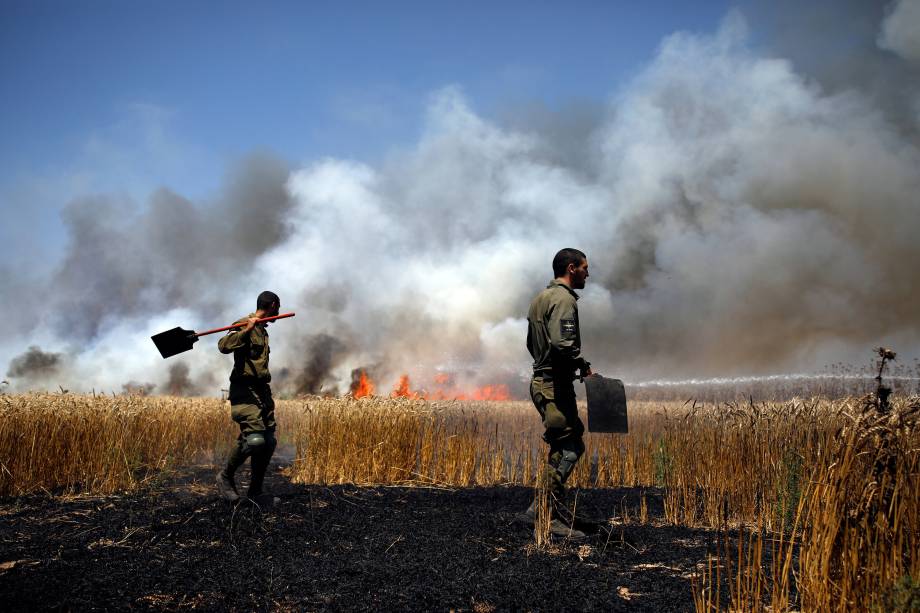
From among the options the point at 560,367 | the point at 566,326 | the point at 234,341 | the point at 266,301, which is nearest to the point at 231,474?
the point at 234,341

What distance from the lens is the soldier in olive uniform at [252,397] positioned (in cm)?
728

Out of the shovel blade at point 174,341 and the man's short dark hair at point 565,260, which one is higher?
the man's short dark hair at point 565,260

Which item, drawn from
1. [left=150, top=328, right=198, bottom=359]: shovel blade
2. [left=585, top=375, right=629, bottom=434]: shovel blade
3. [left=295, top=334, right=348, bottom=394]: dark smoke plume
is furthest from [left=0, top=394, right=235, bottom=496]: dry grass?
[left=295, top=334, right=348, bottom=394]: dark smoke plume

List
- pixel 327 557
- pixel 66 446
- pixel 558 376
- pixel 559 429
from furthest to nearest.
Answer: pixel 66 446 → pixel 558 376 → pixel 559 429 → pixel 327 557

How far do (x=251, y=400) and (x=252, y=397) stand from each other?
4cm

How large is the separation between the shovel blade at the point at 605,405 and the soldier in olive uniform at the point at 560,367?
155mm

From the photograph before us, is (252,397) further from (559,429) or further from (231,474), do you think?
(559,429)

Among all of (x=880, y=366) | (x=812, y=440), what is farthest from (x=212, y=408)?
Answer: (x=880, y=366)

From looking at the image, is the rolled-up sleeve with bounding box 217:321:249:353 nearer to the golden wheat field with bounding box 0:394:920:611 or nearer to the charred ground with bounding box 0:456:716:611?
the charred ground with bounding box 0:456:716:611

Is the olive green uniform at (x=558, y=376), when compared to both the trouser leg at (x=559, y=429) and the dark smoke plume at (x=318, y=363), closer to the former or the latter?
the trouser leg at (x=559, y=429)

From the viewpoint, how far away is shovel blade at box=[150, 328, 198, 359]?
24.1 feet

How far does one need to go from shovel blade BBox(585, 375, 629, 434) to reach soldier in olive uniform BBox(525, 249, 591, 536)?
155 millimetres

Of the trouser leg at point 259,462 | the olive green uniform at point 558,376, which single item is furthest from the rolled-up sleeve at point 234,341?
the olive green uniform at point 558,376

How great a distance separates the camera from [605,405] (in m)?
6.19
